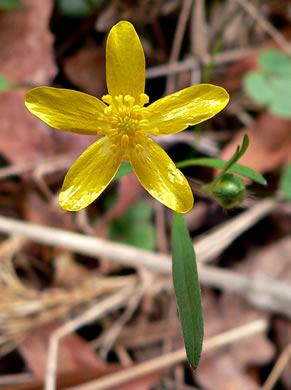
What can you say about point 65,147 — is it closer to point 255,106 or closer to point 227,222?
point 227,222

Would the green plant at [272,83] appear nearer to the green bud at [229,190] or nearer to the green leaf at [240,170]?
the green leaf at [240,170]

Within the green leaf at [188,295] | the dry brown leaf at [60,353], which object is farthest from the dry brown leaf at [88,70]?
the green leaf at [188,295]

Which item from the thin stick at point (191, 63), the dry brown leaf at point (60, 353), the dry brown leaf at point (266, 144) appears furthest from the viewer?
the thin stick at point (191, 63)

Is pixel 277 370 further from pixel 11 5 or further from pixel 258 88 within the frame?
pixel 11 5

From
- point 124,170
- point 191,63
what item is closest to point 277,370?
point 124,170

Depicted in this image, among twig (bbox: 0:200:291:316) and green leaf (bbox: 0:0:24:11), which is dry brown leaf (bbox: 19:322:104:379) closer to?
twig (bbox: 0:200:291:316)

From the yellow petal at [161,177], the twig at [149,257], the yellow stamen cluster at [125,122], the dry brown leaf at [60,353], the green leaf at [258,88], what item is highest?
the yellow stamen cluster at [125,122]
